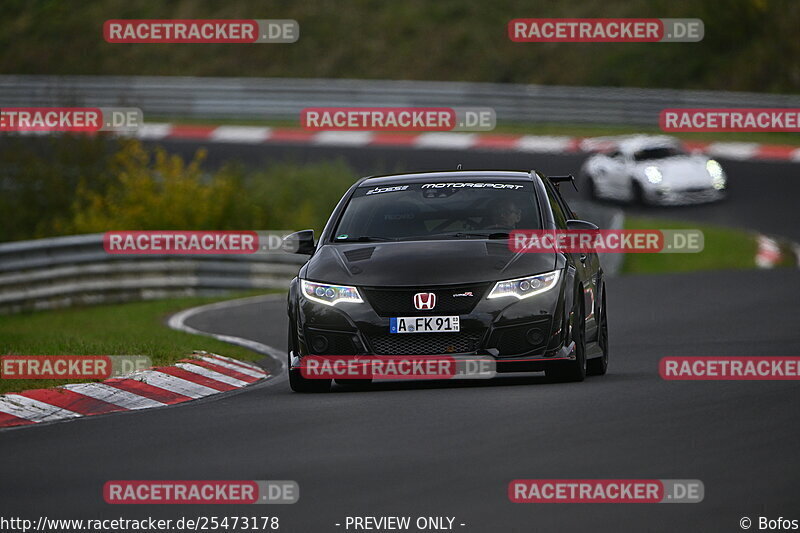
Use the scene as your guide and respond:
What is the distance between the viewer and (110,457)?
870 cm

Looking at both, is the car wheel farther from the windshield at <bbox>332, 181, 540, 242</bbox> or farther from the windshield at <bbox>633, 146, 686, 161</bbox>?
the windshield at <bbox>633, 146, 686, 161</bbox>

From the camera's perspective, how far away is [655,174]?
31.8 metres

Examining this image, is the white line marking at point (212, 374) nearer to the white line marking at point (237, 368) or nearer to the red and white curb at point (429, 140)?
the white line marking at point (237, 368)

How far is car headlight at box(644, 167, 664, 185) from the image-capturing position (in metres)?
31.7

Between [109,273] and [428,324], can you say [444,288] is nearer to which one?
[428,324]

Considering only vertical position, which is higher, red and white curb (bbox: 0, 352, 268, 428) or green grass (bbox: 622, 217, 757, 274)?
green grass (bbox: 622, 217, 757, 274)

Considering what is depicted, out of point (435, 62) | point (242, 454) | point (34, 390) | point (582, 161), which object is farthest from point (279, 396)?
point (435, 62)
